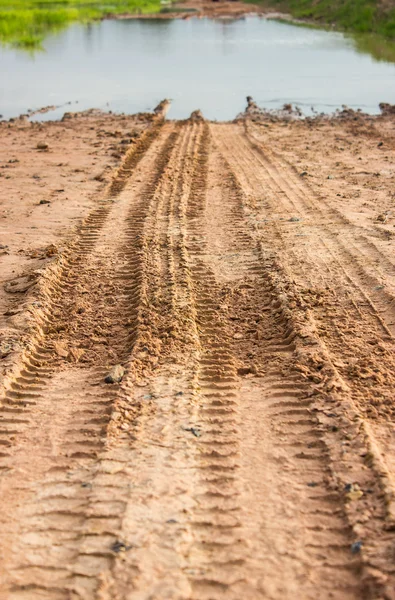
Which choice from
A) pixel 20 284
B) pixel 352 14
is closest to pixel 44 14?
pixel 352 14

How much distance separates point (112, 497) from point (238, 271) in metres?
3.63

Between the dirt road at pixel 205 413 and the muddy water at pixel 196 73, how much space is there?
1123 cm

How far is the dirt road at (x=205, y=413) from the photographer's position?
3.48 m

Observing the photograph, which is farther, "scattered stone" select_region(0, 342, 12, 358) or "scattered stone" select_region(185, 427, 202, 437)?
"scattered stone" select_region(0, 342, 12, 358)

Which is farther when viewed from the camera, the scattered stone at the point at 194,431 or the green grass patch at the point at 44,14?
the green grass patch at the point at 44,14

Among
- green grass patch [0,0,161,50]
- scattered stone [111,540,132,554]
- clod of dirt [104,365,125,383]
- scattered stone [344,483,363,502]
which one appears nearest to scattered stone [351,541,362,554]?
scattered stone [344,483,363,502]

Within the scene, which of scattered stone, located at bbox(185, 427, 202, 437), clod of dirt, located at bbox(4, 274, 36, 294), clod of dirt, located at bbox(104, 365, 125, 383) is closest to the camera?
scattered stone, located at bbox(185, 427, 202, 437)

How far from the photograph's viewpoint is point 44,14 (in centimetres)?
4600

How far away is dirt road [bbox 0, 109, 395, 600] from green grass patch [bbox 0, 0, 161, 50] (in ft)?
94.5

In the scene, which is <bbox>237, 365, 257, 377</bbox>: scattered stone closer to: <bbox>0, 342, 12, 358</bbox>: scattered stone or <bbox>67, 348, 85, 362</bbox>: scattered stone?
<bbox>67, 348, 85, 362</bbox>: scattered stone

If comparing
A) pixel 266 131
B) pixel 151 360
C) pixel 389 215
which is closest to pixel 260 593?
pixel 151 360

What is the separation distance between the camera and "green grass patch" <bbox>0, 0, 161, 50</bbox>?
36847 mm

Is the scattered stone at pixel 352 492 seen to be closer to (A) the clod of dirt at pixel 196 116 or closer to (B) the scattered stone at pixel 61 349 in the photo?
(B) the scattered stone at pixel 61 349

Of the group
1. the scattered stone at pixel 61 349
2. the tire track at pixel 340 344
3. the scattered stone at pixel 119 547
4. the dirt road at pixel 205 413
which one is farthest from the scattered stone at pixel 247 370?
the scattered stone at pixel 119 547
